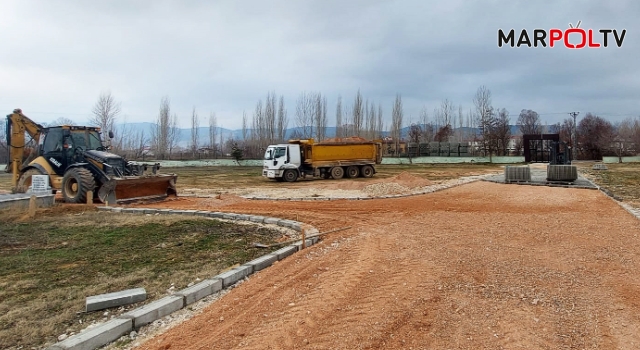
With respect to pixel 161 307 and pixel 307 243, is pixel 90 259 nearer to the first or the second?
pixel 161 307

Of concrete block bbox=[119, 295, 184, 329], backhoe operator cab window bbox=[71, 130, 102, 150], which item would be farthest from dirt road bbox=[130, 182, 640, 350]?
backhoe operator cab window bbox=[71, 130, 102, 150]

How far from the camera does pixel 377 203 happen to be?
12898 millimetres

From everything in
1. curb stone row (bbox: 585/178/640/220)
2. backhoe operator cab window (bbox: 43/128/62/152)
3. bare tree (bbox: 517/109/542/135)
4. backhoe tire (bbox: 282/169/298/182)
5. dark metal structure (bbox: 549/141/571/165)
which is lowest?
curb stone row (bbox: 585/178/640/220)

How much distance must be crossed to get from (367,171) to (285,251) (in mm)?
19881

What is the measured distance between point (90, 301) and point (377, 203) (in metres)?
9.75

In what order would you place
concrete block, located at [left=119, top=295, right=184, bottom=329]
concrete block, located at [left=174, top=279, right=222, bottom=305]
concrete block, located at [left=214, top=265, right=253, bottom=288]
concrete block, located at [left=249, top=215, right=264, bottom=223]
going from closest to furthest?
1. concrete block, located at [left=119, top=295, right=184, bottom=329]
2. concrete block, located at [left=174, top=279, right=222, bottom=305]
3. concrete block, located at [left=214, top=265, right=253, bottom=288]
4. concrete block, located at [left=249, top=215, right=264, bottom=223]

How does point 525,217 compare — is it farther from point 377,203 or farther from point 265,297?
point 265,297

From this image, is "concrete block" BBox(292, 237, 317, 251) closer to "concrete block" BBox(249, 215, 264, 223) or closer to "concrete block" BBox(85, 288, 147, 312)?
"concrete block" BBox(249, 215, 264, 223)

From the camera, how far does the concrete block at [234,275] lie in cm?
486

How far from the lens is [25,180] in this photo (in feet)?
44.8

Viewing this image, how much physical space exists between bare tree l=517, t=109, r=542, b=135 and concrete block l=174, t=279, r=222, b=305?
8998 cm

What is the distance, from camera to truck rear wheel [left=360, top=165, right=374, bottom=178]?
25578mm

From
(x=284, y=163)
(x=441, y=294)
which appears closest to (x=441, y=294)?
(x=441, y=294)

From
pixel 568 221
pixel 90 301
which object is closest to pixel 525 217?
pixel 568 221
